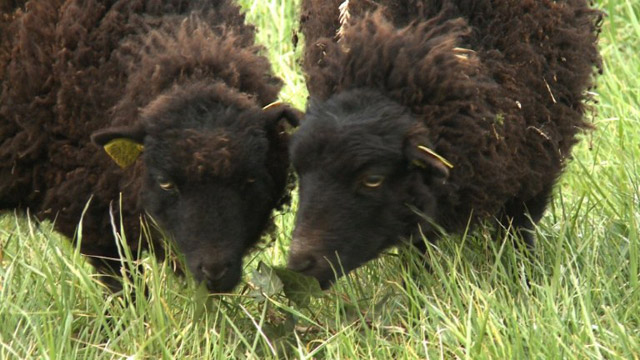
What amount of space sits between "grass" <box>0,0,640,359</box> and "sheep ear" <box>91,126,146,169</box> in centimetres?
47

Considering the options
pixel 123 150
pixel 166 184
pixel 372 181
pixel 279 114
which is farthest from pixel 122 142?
pixel 372 181

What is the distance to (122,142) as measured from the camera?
423 cm

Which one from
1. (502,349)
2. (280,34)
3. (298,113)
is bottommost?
(280,34)

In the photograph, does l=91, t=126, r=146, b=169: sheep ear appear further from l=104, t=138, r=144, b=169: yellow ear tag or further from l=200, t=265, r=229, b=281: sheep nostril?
l=200, t=265, r=229, b=281: sheep nostril

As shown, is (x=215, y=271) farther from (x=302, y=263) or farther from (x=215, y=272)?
(x=302, y=263)

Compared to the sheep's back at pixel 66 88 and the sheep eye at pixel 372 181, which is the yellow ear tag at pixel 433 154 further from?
the sheep's back at pixel 66 88

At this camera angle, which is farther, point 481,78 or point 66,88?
point 66,88

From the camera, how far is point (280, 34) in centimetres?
772

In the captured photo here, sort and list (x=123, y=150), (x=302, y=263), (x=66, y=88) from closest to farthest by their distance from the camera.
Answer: (x=302, y=263)
(x=123, y=150)
(x=66, y=88)

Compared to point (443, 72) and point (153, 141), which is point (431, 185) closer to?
point (443, 72)

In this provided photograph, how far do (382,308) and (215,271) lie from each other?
76 cm

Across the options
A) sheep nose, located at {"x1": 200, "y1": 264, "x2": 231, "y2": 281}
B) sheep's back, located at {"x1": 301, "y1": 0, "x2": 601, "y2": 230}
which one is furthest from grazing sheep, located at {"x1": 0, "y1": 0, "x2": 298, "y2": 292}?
sheep's back, located at {"x1": 301, "y1": 0, "x2": 601, "y2": 230}

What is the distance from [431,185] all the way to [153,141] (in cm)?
114

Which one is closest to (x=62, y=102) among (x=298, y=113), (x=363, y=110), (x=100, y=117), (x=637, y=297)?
(x=100, y=117)
